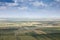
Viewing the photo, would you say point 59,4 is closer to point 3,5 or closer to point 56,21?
point 56,21

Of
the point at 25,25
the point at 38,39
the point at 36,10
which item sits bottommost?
the point at 38,39

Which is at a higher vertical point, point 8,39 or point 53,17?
point 53,17

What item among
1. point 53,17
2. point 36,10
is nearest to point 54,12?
point 53,17

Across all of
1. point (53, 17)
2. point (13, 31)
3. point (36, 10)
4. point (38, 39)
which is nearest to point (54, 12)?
point (53, 17)

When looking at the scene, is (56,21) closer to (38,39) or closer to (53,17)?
(53,17)

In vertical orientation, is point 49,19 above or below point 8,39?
above
